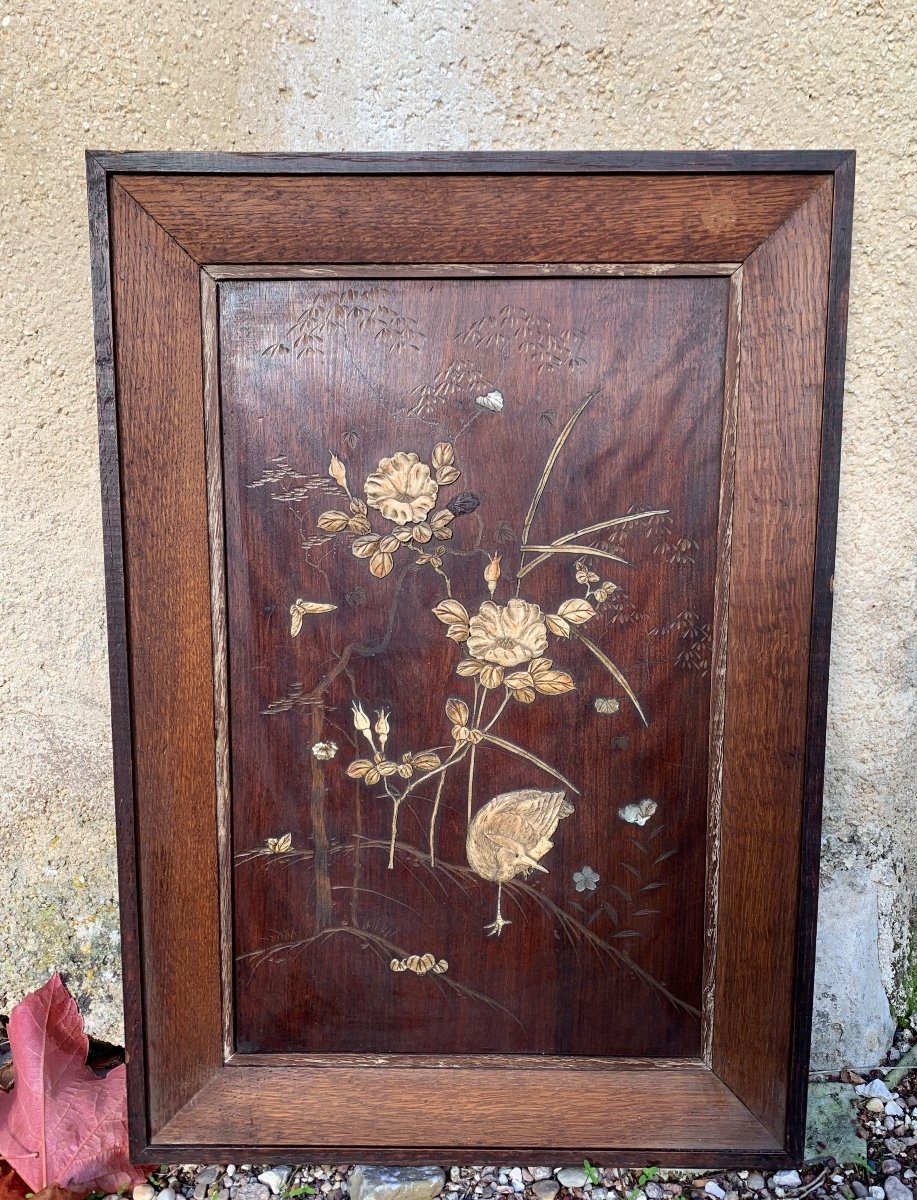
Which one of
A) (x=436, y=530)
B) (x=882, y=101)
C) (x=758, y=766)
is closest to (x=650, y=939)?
(x=758, y=766)

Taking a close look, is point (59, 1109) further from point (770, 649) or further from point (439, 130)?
point (439, 130)

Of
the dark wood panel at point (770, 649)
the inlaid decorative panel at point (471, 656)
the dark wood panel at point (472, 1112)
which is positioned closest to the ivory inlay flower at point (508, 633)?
the inlaid decorative panel at point (471, 656)

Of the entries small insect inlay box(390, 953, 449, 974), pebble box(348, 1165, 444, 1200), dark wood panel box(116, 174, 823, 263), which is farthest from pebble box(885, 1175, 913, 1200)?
dark wood panel box(116, 174, 823, 263)

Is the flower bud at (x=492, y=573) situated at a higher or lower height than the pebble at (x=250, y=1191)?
higher

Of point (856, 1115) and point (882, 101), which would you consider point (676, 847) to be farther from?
point (882, 101)

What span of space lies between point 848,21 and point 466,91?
0.45 metres

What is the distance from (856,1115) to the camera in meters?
0.99

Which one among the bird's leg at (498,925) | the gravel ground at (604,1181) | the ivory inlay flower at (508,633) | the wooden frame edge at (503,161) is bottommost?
the gravel ground at (604,1181)

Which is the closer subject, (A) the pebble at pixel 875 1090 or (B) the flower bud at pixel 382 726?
(B) the flower bud at pixel 382 726

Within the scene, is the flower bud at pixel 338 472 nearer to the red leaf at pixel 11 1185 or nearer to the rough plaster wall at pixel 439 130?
the rough plaster wall at pixel 439 130

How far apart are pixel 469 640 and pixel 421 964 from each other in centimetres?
42

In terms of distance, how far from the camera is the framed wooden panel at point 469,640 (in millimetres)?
822

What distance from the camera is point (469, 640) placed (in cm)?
89

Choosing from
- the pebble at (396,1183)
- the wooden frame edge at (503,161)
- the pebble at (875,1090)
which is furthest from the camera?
the pebble at (875,1090)
